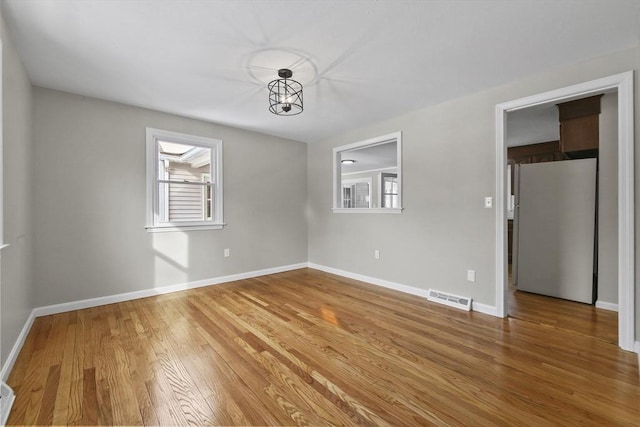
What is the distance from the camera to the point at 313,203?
529 centimetres

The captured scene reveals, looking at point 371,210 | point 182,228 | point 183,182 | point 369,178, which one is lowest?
point 182,228

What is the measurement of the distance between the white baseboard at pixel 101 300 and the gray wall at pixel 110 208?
0.20 ft

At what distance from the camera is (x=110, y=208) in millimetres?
3311

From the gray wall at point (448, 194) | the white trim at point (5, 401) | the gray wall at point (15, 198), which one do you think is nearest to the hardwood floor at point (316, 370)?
the white trim at point (5, 401)

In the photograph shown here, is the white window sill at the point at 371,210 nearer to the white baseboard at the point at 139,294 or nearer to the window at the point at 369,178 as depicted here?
the window at the point at 369,178

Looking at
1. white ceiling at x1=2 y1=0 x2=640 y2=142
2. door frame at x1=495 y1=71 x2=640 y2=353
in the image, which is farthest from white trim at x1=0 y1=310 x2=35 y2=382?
door frame at x1=495 y1=71 x2=640 y2=353

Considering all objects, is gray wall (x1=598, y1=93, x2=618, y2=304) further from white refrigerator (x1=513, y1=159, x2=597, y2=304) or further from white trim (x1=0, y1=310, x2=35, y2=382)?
white trim (x1=0, y1=310, x2=35, y2=382)

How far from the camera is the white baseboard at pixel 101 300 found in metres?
2.03

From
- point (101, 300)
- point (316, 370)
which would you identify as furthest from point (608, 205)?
point (101, 300)

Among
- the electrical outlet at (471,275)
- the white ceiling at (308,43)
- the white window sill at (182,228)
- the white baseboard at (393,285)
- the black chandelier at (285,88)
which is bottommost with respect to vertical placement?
the white baseboard at (393,285)

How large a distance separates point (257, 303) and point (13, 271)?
6.81ft

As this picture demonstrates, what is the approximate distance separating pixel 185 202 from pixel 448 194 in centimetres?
355

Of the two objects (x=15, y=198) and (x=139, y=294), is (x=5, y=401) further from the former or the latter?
(x=139, y=294)

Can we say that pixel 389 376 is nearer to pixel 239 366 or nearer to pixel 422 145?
pixel 239 366
